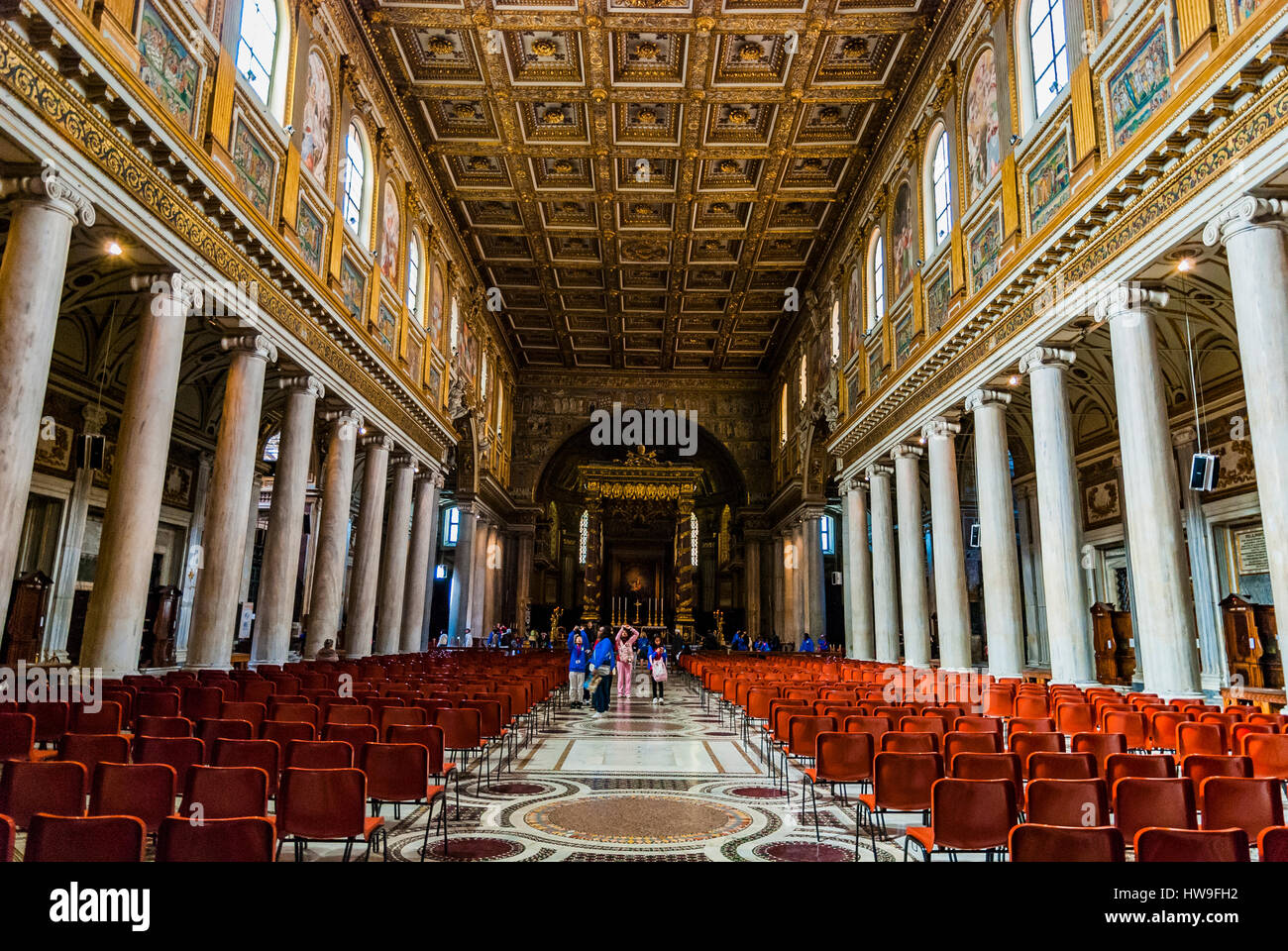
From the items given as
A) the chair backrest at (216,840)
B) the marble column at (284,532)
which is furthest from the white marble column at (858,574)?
the chair backrest at (216,840)

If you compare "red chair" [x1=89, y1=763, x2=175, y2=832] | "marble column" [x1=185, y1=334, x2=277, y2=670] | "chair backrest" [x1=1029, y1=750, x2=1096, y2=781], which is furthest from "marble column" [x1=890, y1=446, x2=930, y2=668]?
"red chair" [x1=89, y1=763, x2=175, y2=832]

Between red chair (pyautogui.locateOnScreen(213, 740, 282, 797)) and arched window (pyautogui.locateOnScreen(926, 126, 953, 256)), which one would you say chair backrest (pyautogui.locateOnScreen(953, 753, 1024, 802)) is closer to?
red chair (pyautogui.locateOnScreen(213, 740, 282, 797))

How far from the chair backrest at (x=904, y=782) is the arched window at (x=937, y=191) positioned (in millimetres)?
14841

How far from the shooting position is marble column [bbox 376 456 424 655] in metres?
21.6

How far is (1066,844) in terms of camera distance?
10.8 feet

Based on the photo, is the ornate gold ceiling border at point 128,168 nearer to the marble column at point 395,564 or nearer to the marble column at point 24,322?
the marble column at point 24,322

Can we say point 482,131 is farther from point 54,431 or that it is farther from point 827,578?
point 827,578

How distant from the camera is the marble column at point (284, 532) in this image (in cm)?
1519

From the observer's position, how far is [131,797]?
4234 millimetres

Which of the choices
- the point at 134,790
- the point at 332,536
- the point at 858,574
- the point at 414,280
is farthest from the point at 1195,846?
the point at 414,280

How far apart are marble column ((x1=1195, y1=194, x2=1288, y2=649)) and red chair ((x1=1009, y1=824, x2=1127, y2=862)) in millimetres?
6473

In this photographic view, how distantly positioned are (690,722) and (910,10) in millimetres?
15060

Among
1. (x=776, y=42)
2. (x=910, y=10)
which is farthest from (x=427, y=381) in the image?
(x=910, y=10)

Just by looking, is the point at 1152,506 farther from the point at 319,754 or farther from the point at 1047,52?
the point at 319,754
